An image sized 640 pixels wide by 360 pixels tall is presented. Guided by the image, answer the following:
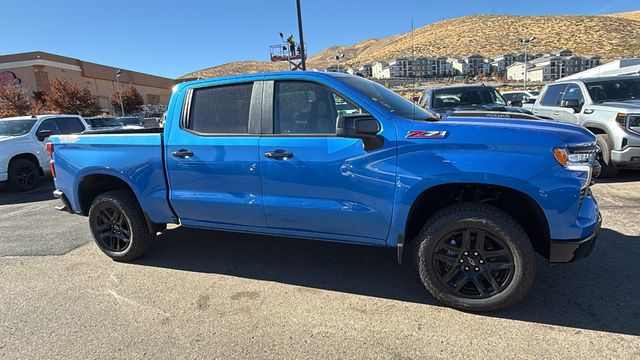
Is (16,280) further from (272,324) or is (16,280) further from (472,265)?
(472,265)

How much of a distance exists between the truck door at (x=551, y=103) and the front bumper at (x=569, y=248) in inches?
262

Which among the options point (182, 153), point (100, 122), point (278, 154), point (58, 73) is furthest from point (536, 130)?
point (58, 73)

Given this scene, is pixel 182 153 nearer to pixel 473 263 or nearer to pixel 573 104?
pixel 473 263

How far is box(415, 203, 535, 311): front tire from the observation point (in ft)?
9.37

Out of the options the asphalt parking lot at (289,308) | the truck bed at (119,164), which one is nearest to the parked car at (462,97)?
Answer: the asphalt parking lot at (289,308)

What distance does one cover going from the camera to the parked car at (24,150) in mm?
9047

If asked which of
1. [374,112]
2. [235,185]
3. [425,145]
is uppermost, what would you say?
[374,112]

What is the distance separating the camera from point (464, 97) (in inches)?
362

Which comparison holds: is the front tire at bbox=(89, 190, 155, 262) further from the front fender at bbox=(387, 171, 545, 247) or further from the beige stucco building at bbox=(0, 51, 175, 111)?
the beige stucco building at bbox=(0, 51, 175, 111)

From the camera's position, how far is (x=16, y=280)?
13.5ft

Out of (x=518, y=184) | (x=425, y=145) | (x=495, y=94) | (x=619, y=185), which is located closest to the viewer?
(x=518, y=184)

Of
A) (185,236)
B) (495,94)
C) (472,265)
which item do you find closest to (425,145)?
(472,265)

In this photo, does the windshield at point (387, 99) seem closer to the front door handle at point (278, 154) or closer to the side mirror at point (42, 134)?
the front door handle at point (278, 154)

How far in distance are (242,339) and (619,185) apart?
6962mm
